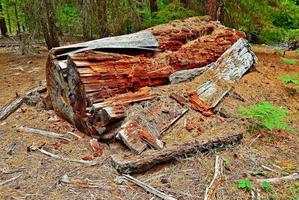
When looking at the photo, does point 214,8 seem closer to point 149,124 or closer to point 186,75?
point 186,75

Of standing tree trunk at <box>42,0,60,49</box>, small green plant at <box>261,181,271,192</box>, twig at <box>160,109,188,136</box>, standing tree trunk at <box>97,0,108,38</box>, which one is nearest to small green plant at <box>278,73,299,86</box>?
twig at <box>160,109,188,136</box>

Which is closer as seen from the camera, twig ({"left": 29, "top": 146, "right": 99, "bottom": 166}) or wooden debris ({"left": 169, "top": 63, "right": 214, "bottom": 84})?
twig ({"left": 29, "top": 146, "right": 99, "bottom": 166})

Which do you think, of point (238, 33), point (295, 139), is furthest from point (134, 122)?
point (238, 33)

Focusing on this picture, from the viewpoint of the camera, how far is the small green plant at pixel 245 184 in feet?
11.3

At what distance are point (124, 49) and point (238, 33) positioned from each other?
2718 millimetres

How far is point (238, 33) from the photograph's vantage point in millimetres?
6621

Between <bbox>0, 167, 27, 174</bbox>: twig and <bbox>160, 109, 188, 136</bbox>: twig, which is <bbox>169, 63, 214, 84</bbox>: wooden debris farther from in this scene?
<bbox>0, 167, 27, 174</bbox>: twig

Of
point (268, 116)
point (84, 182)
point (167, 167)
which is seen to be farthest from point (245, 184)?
point (84, 182)

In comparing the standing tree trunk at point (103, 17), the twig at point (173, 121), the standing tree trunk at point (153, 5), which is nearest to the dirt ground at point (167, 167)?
the twig at point (173, 121)

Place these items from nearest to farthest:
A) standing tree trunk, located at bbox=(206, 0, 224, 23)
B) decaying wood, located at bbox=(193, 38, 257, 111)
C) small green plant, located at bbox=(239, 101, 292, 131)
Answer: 1. small green plant, located at bbox=(239, 101, 292, 131)
2. decaying wood, located at bbox=(193, 38, 257, 111)
3. standing tree trunk, located at bbox=(206, 0, 224, 23)

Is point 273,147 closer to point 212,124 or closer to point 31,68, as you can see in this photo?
point 212,124

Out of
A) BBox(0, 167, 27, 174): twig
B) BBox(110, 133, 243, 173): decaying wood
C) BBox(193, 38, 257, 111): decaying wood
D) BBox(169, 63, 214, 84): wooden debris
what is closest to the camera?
BBox(110, 133, 243, 173): decaying wood

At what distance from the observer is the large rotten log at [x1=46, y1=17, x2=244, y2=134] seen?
4945mm

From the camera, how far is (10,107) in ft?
21.1
